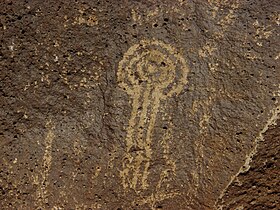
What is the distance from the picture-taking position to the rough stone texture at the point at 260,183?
5.01 ft

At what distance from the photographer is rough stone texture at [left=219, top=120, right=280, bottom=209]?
5.01ft

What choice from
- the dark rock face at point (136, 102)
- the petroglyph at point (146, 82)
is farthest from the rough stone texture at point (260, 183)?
the petroglyph at point (146, 82)

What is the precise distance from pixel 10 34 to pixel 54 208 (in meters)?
0.51

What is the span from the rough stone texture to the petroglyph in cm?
28

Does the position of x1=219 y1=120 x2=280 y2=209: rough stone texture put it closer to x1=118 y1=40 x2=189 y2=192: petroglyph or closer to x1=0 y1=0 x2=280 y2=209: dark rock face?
x1=0 y1=0 x2=280 y2=209: dark rock face

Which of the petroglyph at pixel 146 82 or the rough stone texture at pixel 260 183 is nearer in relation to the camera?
the petroglyph at pixel 146 82

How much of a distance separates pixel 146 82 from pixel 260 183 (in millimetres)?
450

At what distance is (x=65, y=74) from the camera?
4.66 ft

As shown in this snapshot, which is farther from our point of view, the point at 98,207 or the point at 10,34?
the point at 98,207

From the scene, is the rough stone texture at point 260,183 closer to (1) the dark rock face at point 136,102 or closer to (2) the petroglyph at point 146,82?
(1) the dark rock face at point 136,102

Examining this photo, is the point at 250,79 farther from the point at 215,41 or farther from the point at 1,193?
the point at 1,193

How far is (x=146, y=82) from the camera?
1.44 m

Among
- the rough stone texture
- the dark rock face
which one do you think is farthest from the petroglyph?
the rough stone texture

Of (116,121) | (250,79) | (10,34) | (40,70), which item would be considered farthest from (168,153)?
(10,34)
